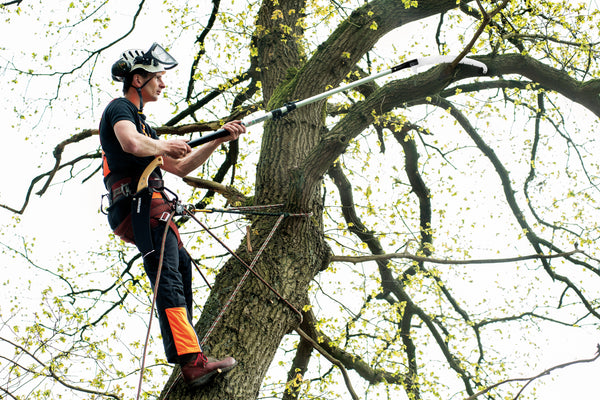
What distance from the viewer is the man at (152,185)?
2807mm

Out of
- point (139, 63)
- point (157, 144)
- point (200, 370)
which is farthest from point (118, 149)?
point (200, 370)

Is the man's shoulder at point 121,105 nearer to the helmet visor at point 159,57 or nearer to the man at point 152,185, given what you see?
the man at point 152,185

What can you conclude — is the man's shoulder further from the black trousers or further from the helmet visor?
the black trousers

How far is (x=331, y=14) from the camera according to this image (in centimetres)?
552

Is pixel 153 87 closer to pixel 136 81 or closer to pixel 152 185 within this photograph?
pixel 136 81

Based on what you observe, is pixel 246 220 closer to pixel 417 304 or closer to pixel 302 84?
pixel 302 84

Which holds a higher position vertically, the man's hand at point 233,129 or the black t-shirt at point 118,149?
the man's hand at point 233,129

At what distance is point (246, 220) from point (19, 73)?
4157 millimetres

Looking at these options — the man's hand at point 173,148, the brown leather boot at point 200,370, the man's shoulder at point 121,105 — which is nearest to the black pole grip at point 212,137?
the man's hand at point 173,148

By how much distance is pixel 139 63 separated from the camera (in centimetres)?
321

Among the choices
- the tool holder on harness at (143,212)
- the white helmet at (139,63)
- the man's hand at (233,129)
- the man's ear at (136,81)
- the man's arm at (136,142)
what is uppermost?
the white helmet at (139,63)

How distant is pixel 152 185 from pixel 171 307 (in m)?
0.68

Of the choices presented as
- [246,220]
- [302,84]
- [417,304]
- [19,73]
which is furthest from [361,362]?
[19,73]

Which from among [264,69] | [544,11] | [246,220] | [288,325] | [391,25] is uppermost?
[544,11]
